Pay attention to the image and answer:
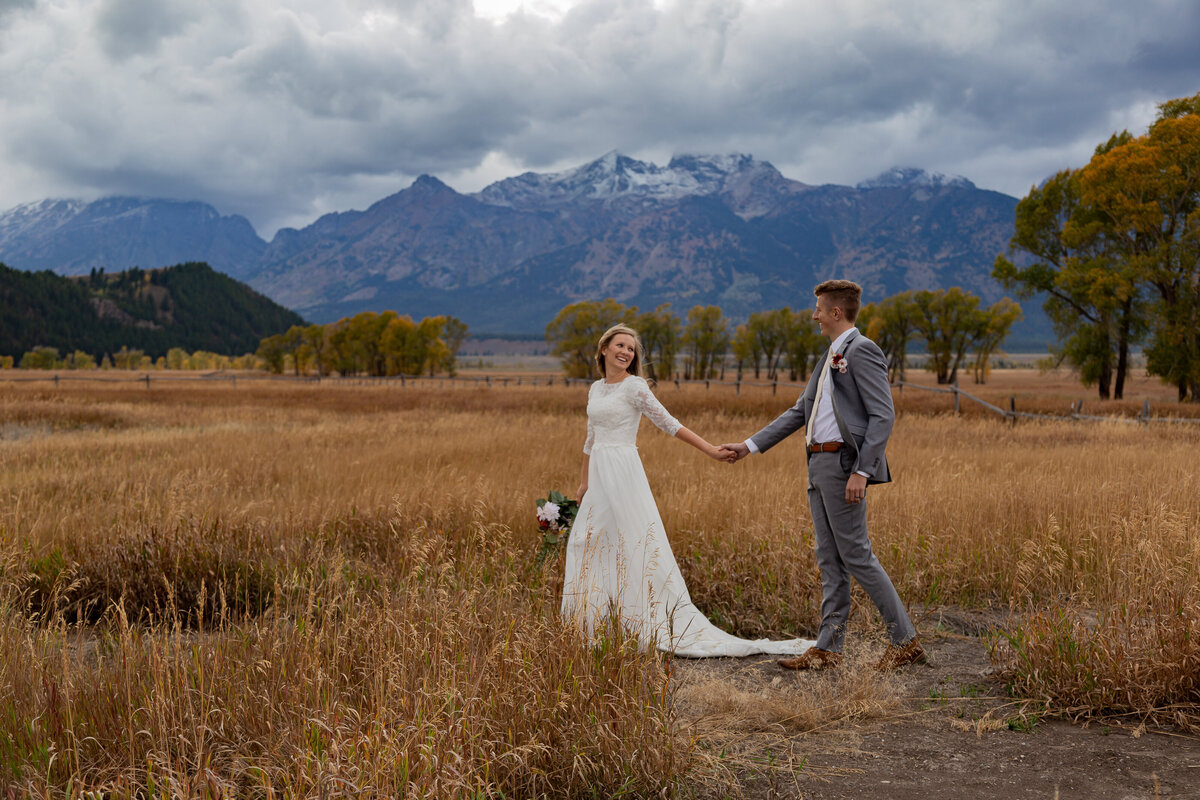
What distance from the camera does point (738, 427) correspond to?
1745cm

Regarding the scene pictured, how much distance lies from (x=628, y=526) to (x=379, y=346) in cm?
9445

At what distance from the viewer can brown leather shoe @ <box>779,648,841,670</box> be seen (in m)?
4.58

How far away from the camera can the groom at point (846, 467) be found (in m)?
4.35

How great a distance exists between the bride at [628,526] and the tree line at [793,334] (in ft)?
190

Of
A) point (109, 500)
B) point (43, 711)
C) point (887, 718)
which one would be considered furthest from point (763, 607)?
point (109, 500)

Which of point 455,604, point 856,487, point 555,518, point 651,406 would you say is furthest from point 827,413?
point 455,604

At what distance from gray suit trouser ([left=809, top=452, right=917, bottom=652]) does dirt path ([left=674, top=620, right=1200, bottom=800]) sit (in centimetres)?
29

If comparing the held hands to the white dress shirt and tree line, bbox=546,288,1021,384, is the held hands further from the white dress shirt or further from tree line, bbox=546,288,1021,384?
tree line, bbox=546,288,1021,384

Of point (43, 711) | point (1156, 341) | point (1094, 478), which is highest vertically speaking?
point (1156, 341)

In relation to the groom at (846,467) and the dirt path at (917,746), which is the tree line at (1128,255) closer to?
the groom at (846,467)

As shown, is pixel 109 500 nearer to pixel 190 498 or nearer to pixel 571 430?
pixel 190 498

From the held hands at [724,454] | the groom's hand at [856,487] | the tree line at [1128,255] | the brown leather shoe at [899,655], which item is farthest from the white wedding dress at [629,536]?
the tree line at [1128,255]

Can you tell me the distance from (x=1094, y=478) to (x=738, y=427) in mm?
9521

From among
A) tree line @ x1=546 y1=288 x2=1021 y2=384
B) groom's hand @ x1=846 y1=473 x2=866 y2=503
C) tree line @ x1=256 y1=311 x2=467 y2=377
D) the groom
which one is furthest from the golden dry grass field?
tree line @ x1=256 y1=311 x2=467 y2=377
